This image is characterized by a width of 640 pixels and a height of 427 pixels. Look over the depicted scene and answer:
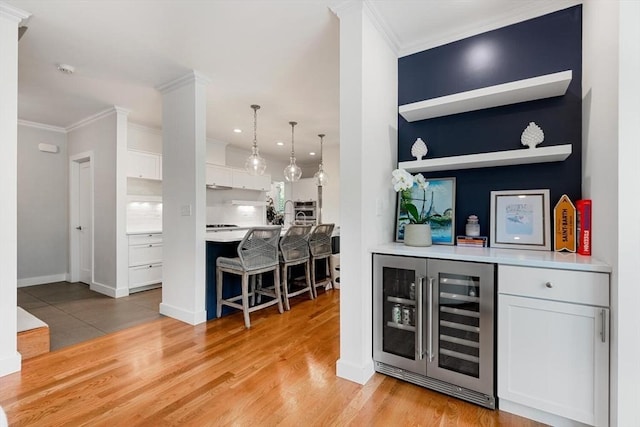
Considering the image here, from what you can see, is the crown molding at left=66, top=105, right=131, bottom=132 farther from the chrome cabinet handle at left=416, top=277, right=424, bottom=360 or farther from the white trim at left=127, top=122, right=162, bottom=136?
the chrome cabinet handle at left=416, top=277, right=424, bottom=360

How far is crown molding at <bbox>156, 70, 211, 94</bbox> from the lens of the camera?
10.3 ft

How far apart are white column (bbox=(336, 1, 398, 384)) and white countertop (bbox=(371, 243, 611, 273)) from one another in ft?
0.64

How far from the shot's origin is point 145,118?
15.0 ft

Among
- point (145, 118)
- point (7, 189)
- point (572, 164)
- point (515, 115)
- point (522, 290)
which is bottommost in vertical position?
point (522, 290)

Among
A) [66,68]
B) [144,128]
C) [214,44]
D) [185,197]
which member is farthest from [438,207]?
[144,128]

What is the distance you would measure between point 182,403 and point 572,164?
2.89 metres

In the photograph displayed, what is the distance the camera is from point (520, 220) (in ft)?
6.88

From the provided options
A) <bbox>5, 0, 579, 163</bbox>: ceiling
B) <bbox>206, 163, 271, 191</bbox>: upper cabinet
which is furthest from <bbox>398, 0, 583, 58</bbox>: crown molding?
<bbox>206, 163, 271, 191</bbox>: upper cabinet

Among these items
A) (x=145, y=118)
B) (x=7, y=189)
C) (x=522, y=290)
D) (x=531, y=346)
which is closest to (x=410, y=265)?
(x=522, y=290)

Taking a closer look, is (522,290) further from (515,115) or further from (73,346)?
(73,346)

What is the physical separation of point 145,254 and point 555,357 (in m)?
4.83

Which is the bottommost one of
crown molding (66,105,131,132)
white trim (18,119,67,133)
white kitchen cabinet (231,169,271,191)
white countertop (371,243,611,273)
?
white countertop (371,243,611,273)

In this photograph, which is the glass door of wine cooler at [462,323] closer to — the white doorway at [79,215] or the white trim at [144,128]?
the white trim at [144,128]

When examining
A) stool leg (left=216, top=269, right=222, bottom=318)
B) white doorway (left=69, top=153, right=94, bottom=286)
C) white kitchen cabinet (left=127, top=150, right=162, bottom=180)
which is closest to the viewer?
stool leg (left=216, top=269, right=222, bottom=318)
